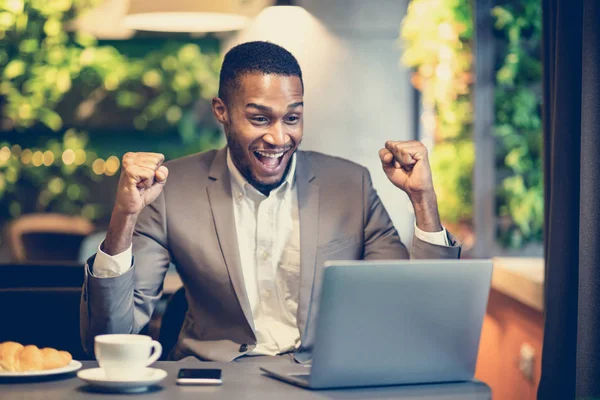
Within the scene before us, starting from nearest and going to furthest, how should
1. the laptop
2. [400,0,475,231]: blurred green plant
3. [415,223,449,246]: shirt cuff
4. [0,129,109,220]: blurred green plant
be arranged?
1. the laptop
2. [415,223,449,246]: shirt cuff
3. [400,0,475,231]: blurred green plant
4. [0,129,109,220]: blurred green plant

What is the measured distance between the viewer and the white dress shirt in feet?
7.49

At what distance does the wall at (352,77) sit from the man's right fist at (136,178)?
2245 millimetres

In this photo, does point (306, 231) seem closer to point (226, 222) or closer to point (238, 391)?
point (226, 222)

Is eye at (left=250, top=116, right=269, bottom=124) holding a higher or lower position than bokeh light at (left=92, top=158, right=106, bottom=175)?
higher

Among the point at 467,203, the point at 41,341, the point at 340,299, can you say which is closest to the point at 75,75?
the point at 467,203

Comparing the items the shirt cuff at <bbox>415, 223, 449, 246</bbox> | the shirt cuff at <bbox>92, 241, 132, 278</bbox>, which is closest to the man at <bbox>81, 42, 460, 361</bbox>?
the shirt cuff at <bbox>415, 223, 449, 246</bbox>

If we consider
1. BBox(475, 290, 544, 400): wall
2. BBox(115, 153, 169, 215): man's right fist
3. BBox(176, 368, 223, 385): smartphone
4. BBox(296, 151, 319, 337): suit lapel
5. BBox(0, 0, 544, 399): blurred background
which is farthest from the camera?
BBox(0, 0, 544, 399): blurred background

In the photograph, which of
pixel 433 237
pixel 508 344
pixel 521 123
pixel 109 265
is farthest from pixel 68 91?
pixel 433 237

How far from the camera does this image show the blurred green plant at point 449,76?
4582mm

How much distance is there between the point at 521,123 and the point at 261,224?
6.32 ft

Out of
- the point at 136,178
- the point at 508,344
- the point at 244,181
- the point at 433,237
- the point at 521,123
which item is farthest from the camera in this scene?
the point at 521,123

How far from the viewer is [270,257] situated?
2.32 m

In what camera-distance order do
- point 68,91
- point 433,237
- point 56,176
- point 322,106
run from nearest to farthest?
1. point 433,237
2. point 322,106
3. point 68,91
4. point 56,176

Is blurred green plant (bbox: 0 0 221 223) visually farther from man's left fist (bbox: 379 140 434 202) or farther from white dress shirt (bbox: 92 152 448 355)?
man's left fist (bbox: 379 140 434 202)
